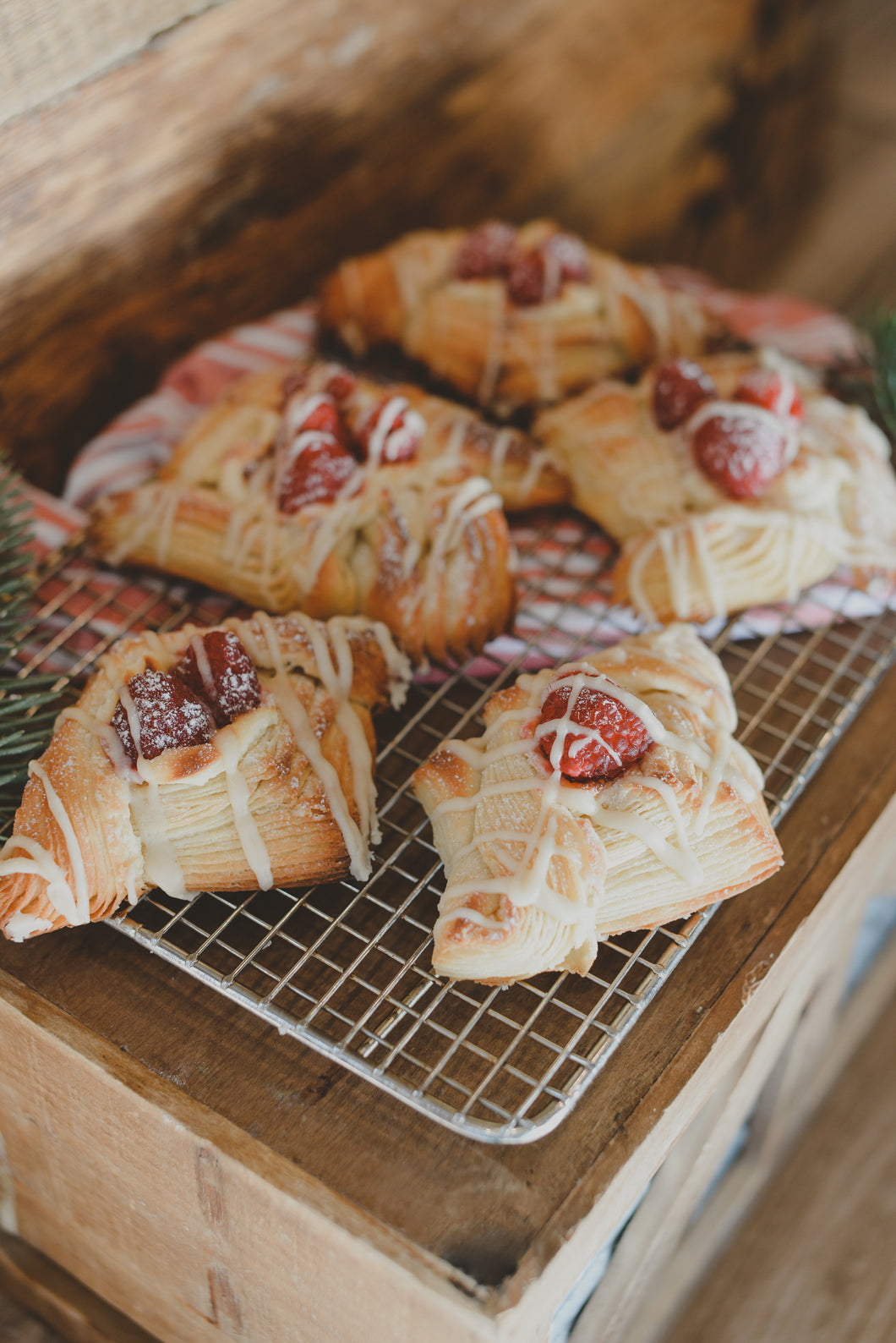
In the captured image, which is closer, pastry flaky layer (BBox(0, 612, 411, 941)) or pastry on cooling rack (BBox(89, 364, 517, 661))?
pastry flaky layer (BBox(0, 612, 411, 941))

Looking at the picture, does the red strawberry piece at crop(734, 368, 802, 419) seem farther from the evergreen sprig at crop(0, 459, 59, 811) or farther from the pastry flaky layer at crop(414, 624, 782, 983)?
the evergreen sprig at crop(0, 459, 59, 811)

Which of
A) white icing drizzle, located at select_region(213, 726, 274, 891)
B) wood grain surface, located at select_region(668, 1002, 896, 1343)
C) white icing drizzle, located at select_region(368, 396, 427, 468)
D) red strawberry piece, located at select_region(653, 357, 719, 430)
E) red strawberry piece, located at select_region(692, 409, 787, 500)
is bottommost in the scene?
wood grain surface, located at select_region(668, 1002, 896, 1343)

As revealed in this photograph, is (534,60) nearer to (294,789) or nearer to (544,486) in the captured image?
(544,486)

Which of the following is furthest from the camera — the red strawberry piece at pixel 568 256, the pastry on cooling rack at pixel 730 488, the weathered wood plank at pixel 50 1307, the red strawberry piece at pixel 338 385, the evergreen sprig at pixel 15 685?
the red strawberry piece at pixel 568 256

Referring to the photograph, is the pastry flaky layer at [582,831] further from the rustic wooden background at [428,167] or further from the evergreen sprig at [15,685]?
the rustic wooden background at [428,167]

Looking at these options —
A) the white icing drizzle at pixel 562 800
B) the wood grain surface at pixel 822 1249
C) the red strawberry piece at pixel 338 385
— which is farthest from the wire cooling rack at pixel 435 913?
the wood grain surface at pixel 822 1249

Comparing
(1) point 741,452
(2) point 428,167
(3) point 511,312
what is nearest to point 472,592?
(1) point 741,452

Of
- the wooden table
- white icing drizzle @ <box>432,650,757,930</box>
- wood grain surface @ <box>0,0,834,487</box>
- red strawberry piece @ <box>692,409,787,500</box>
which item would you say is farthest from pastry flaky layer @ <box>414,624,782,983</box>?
wood grain surface @ <box>0,0,834,487</box>

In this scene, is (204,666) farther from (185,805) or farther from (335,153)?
(335,153)
